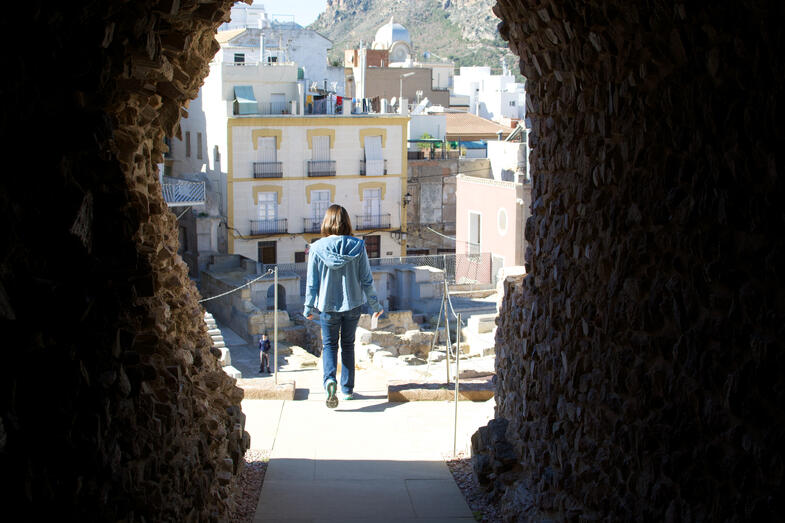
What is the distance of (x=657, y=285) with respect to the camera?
3625 millimetres

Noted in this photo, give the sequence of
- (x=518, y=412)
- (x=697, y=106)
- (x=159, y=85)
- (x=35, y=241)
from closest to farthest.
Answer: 1. (x=35, y=241)
2. (x=697, y=106)
3. (x=159, y=85)
4. (x=518, y=412)

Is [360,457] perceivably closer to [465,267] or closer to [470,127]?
[465,267]

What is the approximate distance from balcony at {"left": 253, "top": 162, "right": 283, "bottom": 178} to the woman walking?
926 inches

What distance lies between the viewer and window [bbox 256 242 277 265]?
31.0 meters

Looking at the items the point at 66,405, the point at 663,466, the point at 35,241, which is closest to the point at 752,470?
the point at 663,466

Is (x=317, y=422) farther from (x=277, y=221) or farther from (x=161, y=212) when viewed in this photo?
(x=277, y=221)

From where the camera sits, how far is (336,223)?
6.86 metres

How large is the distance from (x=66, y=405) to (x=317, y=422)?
3.75 metres

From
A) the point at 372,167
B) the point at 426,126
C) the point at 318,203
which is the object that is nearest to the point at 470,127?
the point at 426,126

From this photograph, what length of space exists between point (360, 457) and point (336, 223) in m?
1.84

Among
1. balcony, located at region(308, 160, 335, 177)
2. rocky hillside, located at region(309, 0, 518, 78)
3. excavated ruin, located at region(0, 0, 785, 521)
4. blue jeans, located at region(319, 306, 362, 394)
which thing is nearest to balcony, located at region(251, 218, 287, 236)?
balcony, located at region(308, 160, 335, 177)

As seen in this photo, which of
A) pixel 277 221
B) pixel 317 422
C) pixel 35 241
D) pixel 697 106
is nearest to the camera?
pixel 35 241

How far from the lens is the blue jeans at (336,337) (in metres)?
7.00

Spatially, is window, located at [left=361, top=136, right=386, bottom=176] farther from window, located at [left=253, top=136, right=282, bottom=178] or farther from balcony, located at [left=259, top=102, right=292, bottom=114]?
window, located at [left=253, top=136, right=282, bottom=178]
